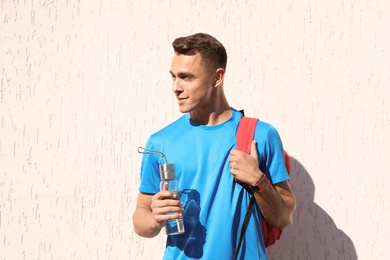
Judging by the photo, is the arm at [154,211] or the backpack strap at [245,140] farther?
the backpack strap at [245,140]

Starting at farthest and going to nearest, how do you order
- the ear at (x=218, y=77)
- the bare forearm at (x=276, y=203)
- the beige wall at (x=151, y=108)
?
the beige wall at (x=151, y=108)
the ear at (x=218, y=77)
the bare forearm at (x=276, y=203)

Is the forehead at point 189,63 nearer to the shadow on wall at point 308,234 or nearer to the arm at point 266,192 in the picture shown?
the arm at point 266,192

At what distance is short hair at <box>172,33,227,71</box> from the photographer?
263 cm

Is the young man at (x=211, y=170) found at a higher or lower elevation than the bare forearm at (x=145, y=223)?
higher

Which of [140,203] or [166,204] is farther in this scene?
[140,203]

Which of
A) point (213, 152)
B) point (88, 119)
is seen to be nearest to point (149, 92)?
point (88, 119)

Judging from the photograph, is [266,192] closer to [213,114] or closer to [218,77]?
[213,114]

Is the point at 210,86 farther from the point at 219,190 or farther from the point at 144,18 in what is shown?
the point at 144,18

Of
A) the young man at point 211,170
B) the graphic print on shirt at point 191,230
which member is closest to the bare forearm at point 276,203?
the young man at point 211,170

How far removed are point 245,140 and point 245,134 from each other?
3cm

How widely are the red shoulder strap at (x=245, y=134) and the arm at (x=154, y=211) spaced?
1.07 feet

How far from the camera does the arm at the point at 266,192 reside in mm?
2518

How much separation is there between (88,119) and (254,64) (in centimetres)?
83

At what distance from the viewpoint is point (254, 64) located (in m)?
3.33
